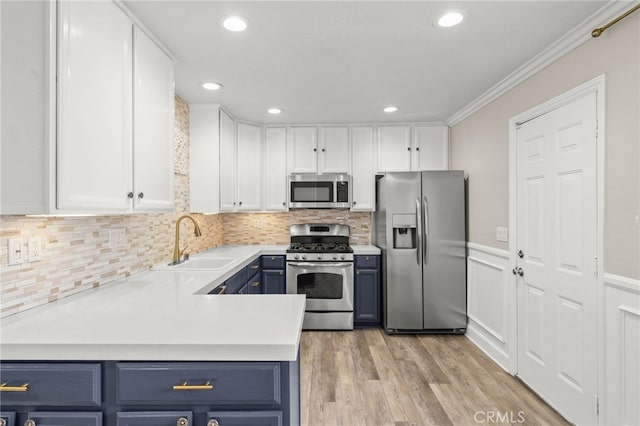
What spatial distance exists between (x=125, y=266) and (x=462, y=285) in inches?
122

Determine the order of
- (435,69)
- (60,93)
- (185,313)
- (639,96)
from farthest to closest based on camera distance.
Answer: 1. (435,69)
2. (639,96)
3. (185,313)
4. (60,93)

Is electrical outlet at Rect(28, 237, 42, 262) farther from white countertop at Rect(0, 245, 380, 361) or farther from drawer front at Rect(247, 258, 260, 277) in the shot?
drawer front at Rect(247, 258, 260, 277)

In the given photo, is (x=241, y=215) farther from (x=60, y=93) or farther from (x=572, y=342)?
(x=572, y=342)

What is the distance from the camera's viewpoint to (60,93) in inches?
44.1

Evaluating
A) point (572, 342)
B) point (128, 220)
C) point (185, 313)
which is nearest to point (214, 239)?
point (128, 220)

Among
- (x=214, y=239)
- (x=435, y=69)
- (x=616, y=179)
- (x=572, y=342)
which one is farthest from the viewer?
(x=214, y=239)

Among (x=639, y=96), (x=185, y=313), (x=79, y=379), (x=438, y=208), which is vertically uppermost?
(x=639, y=96)

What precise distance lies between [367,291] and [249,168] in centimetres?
200

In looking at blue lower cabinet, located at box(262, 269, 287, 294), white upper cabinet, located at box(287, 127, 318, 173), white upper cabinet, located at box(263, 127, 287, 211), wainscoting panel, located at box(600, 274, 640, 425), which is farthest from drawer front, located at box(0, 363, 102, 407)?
white upper cabinet, located at box(287, 127, 318, 173)

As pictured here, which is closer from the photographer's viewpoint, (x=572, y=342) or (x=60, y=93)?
(x=60, y=93)

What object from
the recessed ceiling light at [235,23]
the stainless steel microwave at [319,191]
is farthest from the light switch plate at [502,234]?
the recessed ceiling light at [235,23]

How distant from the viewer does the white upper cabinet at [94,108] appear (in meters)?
1.15

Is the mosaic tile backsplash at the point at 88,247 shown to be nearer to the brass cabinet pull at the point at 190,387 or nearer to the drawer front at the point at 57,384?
the drawer front at the point at 57,384

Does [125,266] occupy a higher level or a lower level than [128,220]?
lower
